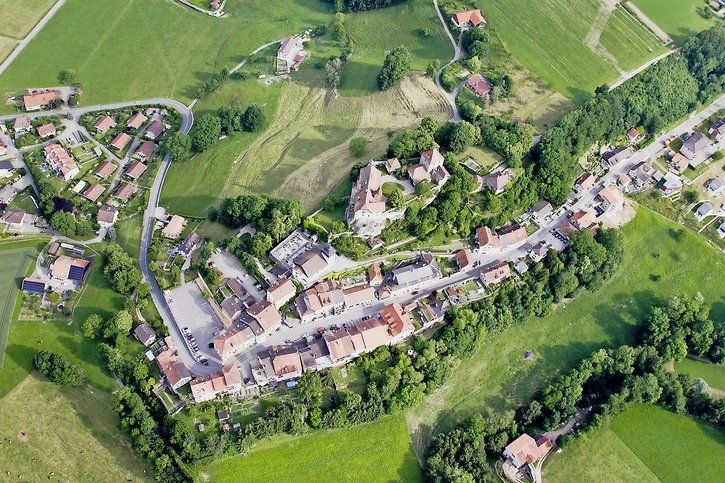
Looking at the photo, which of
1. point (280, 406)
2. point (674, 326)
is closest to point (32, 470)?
point (280, 406)

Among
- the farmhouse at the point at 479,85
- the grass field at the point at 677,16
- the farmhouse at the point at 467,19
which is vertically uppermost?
the grass field at the point at 677,16

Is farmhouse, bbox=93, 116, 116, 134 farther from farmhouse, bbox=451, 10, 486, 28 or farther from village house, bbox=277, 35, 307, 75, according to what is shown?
farmhouse, bbox=451, 10, 486, 28

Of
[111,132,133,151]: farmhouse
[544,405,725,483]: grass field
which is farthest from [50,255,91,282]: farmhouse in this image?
[544,405,725,483]: grass field

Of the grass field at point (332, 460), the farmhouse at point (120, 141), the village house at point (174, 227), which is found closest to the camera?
the grass field at point (332, 460)

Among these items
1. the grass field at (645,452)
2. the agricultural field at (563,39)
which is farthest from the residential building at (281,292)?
the agricultural field at (563,39)

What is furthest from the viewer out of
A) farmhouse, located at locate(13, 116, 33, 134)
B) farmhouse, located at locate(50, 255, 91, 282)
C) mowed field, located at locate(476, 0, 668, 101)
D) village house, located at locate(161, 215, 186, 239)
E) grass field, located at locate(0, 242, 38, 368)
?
mowed field, located at locate(476, 0, 668, 101)

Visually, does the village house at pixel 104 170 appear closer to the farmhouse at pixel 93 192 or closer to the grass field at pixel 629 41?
the farmhouse at pixel 93 192
